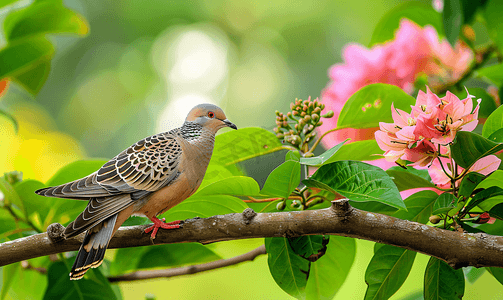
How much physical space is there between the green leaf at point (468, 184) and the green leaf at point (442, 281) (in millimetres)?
136

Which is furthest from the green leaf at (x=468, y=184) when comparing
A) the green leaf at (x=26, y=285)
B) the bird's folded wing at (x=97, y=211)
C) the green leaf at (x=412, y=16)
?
the green leaf at (x=26, y=285)

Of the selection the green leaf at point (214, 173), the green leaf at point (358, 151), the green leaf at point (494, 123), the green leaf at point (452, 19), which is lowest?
the green leaf at point (214, 173)

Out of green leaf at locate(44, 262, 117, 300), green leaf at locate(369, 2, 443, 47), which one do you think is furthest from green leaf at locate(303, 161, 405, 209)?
green leaf at locate(369, 2, 443, 47)

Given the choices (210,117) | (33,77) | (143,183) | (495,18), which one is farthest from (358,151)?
(33,77)

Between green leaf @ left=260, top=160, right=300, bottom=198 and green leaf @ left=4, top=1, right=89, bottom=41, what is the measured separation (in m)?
0.86

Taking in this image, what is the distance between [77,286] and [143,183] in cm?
40

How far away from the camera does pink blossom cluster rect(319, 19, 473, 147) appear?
1111 mm

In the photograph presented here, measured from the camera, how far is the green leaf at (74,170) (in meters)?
0.88

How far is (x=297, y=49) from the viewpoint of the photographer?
5016 mm

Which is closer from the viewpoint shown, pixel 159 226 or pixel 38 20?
pixel 159 226

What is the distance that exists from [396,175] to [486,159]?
0.15 m

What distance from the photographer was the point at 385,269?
75cm

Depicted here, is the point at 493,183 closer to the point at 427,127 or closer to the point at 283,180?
the point at 427,127

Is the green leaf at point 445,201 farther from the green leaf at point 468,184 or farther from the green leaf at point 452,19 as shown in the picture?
the green leaf at point 452,19
